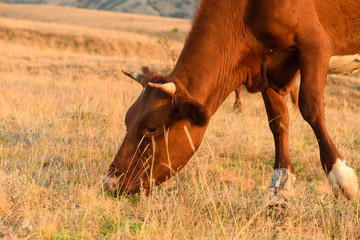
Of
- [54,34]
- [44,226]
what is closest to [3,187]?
[44,226]

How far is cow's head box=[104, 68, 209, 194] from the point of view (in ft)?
11.5

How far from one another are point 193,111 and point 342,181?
1.45 metres

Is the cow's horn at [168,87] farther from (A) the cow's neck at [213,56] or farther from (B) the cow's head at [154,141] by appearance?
(A) the cow's neck at [213,56]

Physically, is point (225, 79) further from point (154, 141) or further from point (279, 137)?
point (279, 137)

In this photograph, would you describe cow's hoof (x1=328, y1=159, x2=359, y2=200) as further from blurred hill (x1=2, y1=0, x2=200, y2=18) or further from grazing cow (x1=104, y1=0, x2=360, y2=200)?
blurred hill (x1=2, y1=0, x2=200, y2=18)

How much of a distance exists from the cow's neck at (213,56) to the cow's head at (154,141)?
0.20 metres

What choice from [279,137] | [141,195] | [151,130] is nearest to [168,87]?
[151,130]

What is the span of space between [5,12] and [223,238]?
55549 mm

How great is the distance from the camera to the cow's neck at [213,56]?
368 cm

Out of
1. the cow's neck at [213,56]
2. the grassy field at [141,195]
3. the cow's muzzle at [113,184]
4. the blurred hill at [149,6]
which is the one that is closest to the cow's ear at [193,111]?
the cow's neck at [213,56]

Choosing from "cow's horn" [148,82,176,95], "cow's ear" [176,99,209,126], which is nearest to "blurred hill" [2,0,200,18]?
"cow's horn" [148,82,176,95]

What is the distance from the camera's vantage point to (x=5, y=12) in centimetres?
5103

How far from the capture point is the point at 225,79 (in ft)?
12.6

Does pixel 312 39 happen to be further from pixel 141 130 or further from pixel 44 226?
pixel 44 226
